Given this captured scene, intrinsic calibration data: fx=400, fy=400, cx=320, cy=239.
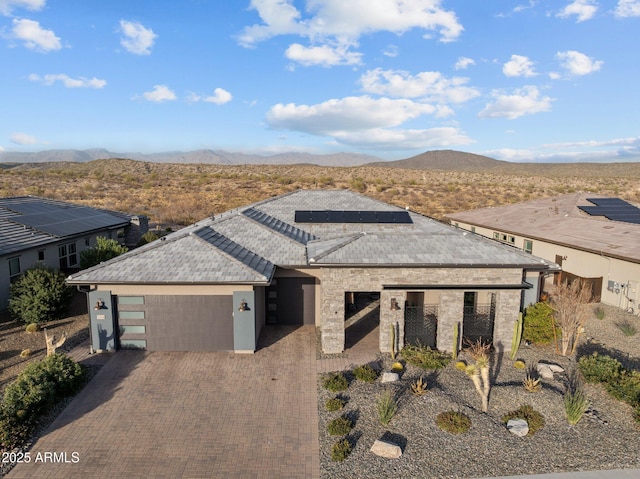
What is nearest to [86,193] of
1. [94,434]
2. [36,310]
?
[36,310]

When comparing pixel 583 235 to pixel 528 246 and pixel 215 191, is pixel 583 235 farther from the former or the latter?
pixel 215 191

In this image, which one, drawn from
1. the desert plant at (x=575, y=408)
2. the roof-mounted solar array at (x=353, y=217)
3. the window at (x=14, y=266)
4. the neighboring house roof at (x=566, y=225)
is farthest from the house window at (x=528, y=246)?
the window at (x=14, y=266)

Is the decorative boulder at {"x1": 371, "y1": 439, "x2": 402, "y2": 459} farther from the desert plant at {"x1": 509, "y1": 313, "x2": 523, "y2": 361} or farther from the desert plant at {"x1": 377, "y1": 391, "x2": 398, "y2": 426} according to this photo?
the desert plant at {"x1": 509, "y1": 313, "x2": 523, "y2": 361}

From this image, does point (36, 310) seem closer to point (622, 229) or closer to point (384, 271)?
point (384, 271)

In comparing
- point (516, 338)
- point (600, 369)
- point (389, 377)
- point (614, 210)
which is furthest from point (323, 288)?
point (614, 210)

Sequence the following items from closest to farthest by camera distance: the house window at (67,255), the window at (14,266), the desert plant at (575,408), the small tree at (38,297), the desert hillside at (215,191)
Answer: the desert plant at (575,408), the small tree at (38,297), the window at (14,266), the house window at (67,255), the desert hillside at (215,191)

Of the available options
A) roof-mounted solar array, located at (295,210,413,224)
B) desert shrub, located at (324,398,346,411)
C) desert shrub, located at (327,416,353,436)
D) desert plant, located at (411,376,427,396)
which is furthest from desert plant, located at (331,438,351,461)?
roof-mounted solar array, located at (295,210,413,224)

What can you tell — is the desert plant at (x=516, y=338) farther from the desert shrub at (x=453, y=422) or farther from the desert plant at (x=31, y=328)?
the desert plant at (x=31, y=328)
